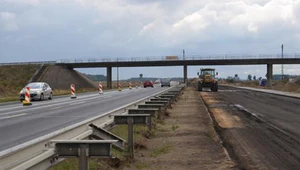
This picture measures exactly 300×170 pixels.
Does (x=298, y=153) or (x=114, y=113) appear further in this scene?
(x=114, y=113)

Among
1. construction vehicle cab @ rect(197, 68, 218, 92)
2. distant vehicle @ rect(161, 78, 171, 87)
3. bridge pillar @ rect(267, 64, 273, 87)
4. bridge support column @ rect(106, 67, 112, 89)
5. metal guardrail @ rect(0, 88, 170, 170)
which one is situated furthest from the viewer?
bridge support column @ rect(106, 67, 112, 89)

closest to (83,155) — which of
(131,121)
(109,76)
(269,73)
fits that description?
(131,121)

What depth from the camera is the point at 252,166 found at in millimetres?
9422

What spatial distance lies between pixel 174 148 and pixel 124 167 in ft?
10.2

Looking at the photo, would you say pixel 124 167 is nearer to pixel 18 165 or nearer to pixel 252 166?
pixel 252 166

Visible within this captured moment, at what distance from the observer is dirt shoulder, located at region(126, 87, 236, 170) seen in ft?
32.2

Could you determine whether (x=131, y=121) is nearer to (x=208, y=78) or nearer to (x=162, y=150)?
(x=162, y=150)

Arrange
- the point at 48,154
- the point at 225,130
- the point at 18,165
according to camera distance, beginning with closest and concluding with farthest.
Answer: the point at 18,165 → the point at 48,154 → the point at 225,130

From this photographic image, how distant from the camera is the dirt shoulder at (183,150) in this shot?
981 cm

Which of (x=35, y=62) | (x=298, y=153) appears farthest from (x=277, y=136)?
(x=35, y=62)

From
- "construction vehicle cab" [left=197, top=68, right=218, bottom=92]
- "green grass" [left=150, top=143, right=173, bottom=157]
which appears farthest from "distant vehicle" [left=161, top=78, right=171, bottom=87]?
"green grass" [left=150, top=143, right=173, bottom=157]

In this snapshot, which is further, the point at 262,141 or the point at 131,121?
the point at 262,141

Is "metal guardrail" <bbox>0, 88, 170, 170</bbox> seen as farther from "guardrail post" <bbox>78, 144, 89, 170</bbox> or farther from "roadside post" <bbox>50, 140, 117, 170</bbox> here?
"guardrail post" <bbox>78, 144, 89, 170</bbox>

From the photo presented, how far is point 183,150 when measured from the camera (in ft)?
38.7
